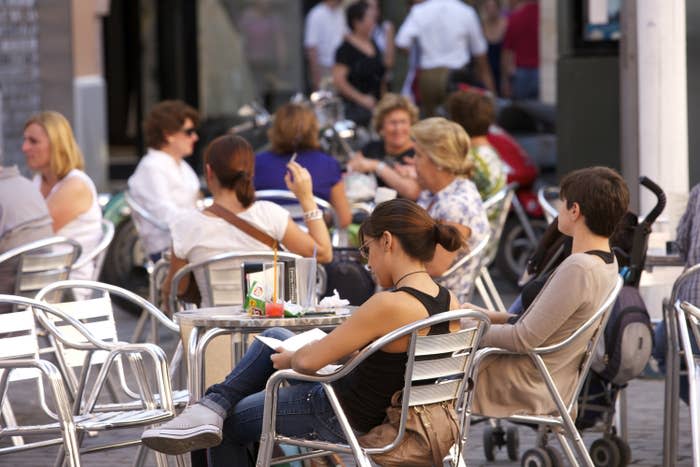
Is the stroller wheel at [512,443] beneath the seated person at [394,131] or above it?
beneath

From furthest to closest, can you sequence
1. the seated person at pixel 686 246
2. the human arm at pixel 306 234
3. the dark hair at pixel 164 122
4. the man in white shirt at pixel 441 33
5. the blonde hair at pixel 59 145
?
1. the man in white shirt at pixel 441 33
2. the dark hair at pixel 164 122
3. the blonde hair at pixel 59 145
4. the human arm at pixel 306 234
5. the seated person at pixel 686 246

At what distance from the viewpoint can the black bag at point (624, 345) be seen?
621cm

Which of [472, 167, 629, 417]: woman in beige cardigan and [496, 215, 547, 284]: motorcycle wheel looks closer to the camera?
[472, 167, 629, 417]: woman in beige cardigan

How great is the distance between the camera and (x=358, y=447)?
4.87m

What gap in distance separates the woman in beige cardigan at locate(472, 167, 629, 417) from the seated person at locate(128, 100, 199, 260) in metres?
3.90

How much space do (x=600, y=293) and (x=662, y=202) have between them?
1.05 metres

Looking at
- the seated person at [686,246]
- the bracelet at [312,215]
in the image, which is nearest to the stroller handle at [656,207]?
the seated person at [686,246]

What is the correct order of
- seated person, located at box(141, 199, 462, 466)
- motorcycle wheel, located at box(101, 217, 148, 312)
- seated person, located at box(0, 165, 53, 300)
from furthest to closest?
motorcycle wheel, located at box(101, 217, 148, 312) < seated person, located at box(0, 165, 53, 300) < seated person, located at box(141, 199, 462, 466)

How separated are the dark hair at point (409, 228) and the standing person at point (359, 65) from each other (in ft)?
29.2

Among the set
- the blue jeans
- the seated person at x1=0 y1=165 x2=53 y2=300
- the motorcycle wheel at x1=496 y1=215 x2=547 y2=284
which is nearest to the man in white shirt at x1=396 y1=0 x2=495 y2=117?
the motorcycle wheel at x1=496 y1=215 x2=547 y2=284

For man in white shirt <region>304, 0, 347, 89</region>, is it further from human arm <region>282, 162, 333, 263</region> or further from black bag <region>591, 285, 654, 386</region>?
black bag <region>591, 285, 654, 386</region>

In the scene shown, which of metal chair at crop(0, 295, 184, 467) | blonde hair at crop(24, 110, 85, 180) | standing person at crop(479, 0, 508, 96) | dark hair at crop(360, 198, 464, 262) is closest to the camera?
dark hair at crop(360, 198, 464, 262)

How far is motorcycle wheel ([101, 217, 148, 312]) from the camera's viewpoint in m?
11.2

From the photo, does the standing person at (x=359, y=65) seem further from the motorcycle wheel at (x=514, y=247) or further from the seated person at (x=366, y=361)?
the seated person at (x=366, y=361)
